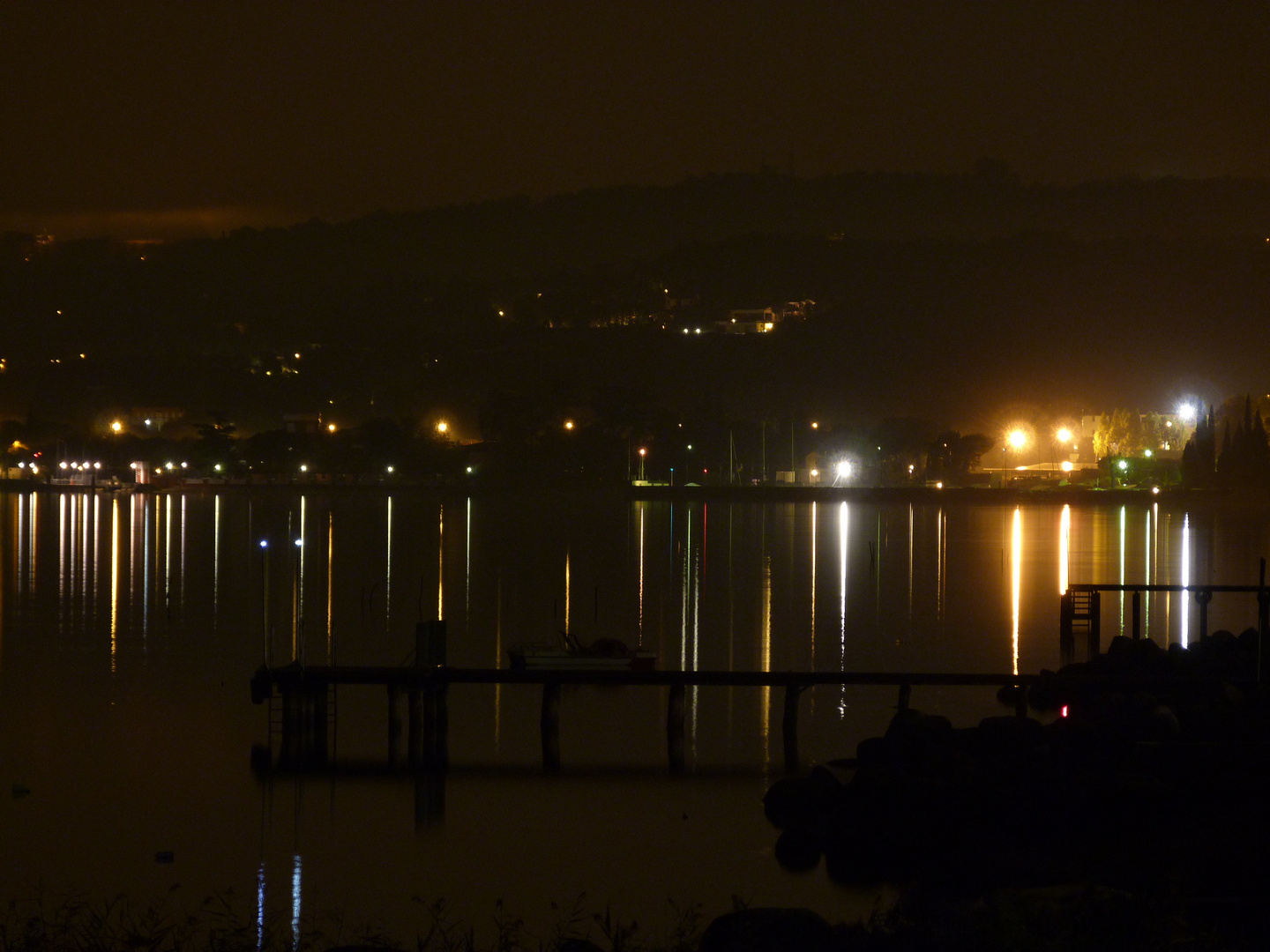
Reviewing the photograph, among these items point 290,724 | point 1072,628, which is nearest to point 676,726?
point 290,724

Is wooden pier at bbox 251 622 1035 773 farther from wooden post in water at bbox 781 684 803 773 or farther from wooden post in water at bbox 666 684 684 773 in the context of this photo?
wooden post in water at bbox 666 684 684 773

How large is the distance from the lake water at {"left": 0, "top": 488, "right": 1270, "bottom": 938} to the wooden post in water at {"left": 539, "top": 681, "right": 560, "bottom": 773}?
0.43 metres

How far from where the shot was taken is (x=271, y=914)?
12.9 m

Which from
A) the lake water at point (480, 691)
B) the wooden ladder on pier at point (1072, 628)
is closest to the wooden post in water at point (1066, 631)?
the wooden ladder on pier at point (1072, 628)

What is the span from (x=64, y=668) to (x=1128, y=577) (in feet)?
119

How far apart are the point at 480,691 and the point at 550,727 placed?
16.5 ft

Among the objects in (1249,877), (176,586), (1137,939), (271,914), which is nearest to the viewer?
(1137,939)

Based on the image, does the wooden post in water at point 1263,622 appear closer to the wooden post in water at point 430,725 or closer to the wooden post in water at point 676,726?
the wooden post in water at point 676,726

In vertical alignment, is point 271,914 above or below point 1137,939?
below

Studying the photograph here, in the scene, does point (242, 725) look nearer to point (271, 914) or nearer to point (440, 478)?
point (271, 914)

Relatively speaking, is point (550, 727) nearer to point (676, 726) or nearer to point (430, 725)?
point (676, 726)

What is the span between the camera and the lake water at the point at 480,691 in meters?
14.3

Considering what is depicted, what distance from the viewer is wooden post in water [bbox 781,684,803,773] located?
18594 mm

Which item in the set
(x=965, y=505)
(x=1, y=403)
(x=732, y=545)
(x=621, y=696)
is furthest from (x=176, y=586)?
(x=1, y=403)
